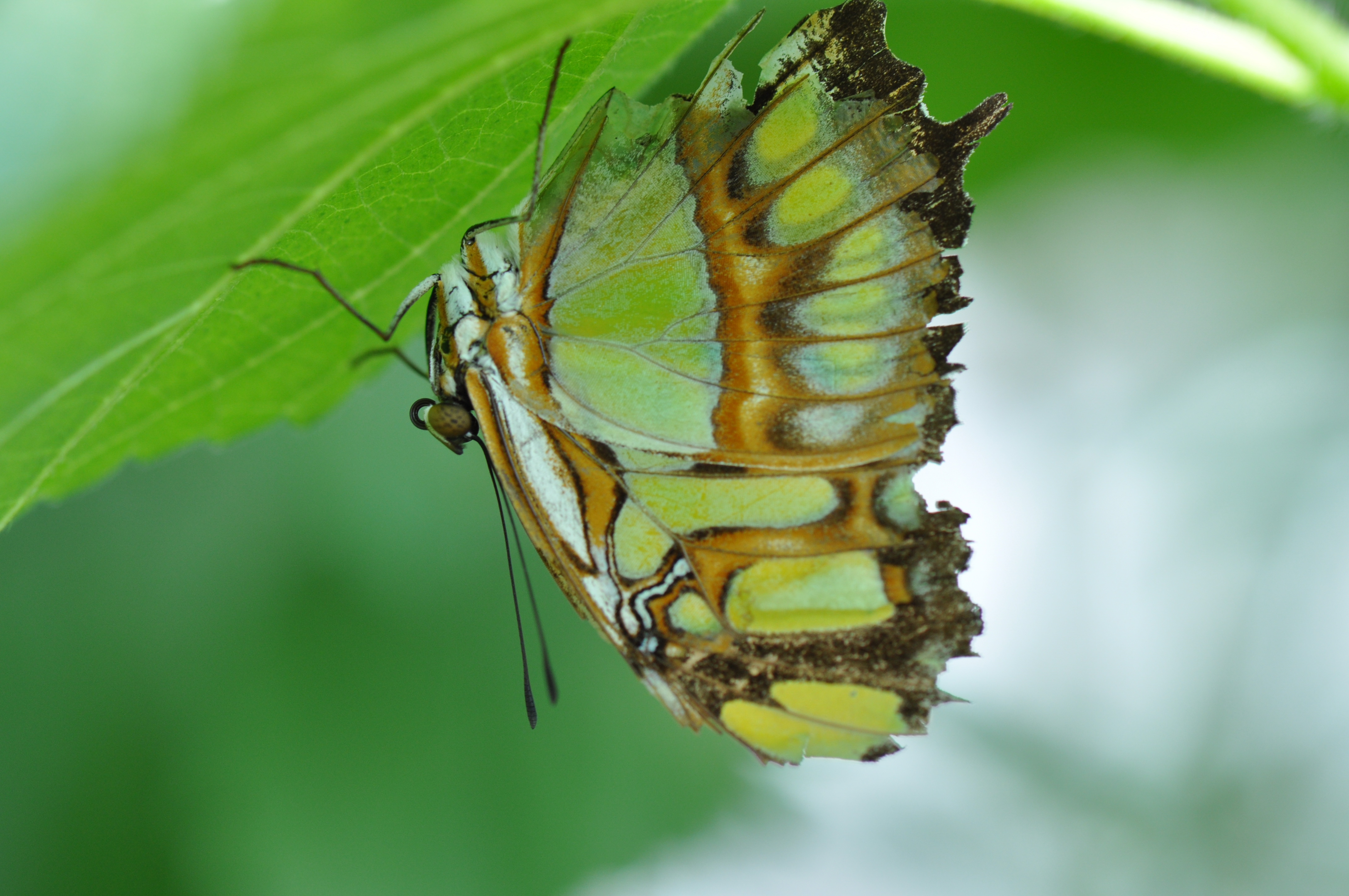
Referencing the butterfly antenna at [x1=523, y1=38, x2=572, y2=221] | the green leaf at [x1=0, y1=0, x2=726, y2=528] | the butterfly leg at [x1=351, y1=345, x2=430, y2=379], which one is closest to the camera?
the green leaf at [x1=0, y1=0, x2=726, y2=528]

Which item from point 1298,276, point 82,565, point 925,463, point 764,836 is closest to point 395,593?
point 82,565

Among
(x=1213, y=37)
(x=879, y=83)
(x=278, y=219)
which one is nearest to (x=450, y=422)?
(x=278, y=219)

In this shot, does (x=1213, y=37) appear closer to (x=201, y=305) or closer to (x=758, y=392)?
(x=758, y=392)

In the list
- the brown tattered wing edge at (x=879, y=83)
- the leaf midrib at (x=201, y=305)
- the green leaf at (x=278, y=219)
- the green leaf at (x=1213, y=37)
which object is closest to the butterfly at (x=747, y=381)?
the brown tattered wing edge at (x=879, y=83)

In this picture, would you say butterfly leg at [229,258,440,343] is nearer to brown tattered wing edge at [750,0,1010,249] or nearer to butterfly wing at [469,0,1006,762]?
butterfly wing at [469,0,1006,762]

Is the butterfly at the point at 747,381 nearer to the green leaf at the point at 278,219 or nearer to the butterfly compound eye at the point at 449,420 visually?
the butterfly compound eye at the point at 449,420

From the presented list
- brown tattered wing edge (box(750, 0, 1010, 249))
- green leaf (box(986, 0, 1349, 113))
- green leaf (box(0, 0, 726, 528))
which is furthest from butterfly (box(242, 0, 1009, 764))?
green leaf (box(986, 0, 1349, 113))

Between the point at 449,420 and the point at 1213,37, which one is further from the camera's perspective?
the point at 449,420
